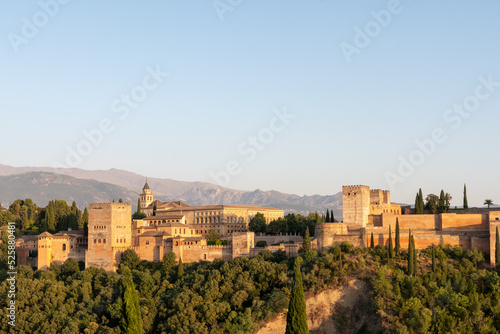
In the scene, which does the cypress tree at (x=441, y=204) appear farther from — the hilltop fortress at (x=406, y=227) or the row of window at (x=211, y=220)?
the row of window at (x=211, y=220)

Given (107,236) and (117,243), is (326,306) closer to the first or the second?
(117,243)

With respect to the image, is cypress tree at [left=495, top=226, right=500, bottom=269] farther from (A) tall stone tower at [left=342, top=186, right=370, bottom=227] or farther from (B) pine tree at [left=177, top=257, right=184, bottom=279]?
(B) pine tree at [left=177, top=257, right=184, bottom=279]

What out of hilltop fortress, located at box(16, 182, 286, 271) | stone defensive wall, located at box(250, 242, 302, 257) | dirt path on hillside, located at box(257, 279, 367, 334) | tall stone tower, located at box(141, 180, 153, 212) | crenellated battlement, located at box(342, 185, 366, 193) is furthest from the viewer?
tall stone tower, located at box(141, 180, 153, 212)

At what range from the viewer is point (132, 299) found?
1647 inches

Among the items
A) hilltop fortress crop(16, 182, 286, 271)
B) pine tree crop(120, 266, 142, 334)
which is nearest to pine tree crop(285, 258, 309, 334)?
pine tree crop(120, 266, 142, 334)

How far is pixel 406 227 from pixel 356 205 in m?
5.34

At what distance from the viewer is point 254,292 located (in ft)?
170

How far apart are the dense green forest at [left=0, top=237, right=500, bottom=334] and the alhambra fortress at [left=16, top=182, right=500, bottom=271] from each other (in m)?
1.34

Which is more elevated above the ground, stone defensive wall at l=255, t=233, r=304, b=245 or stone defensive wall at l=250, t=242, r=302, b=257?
stone defensive wall at l=255, t=233, r=304, b=245

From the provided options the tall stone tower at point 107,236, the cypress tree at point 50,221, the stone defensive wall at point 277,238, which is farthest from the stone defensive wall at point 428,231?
the cypress tree at point 50,221

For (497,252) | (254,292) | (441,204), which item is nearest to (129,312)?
(254,292)

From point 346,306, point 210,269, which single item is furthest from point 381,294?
point 210,269

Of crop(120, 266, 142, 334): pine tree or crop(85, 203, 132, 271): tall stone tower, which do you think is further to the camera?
crop(85, 203, 132, 271): tall stone tower

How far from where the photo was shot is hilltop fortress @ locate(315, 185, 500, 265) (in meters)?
52.1
